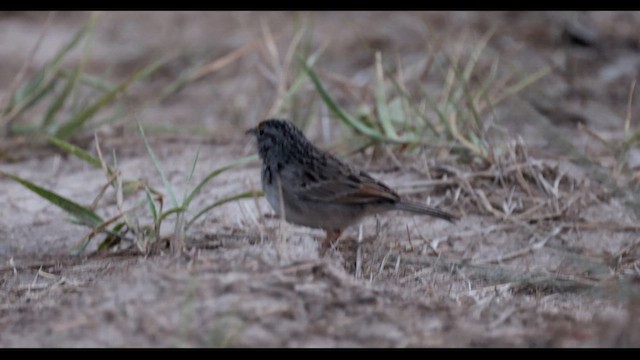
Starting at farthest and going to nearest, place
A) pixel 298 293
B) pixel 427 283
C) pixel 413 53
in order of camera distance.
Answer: pixel 413 53
pixel 427 283
pixel 298 293

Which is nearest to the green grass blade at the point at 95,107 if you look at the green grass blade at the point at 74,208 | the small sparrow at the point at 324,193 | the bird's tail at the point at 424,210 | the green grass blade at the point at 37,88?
the green grass blade at the point at 37,88

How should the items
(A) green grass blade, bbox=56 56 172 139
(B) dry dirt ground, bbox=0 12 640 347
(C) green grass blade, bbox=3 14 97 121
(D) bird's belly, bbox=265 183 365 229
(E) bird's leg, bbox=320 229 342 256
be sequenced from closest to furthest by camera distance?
(B) dry dirt ground, bbox=0 12 640 347, (E) bird's leg, bbox=320 229 342 256, (D) bird's belly, bbox=265 183 365 229, (A) green grass blade, bbox=56 56 172 139, (C) green grass blade, bbox=3 14 97 121

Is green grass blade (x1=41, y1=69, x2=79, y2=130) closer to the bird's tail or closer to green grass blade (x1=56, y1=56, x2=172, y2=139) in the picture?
green grass blade (x1=56, y1=56, x2=172, y2=139)

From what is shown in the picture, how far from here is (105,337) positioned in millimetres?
3914

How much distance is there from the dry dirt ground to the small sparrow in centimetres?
15

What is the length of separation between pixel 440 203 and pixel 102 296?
271cm

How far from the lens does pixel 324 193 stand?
18.9 ft

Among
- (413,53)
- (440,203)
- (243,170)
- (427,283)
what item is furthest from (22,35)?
(427,283)

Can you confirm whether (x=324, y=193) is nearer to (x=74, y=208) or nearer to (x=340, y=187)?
(x=340, y=187)

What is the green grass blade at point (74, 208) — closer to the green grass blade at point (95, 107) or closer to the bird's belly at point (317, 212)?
the bird's belly at point (317, 212)

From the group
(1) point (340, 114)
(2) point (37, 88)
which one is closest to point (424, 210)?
(1) point (340, 114)

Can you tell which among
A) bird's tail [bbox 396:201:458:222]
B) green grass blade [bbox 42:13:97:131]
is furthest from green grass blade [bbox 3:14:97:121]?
bird's tail [bbox 396:201:458:222]

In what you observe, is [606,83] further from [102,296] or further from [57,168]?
[102,296]

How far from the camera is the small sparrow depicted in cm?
568
